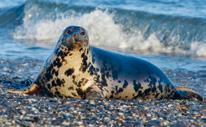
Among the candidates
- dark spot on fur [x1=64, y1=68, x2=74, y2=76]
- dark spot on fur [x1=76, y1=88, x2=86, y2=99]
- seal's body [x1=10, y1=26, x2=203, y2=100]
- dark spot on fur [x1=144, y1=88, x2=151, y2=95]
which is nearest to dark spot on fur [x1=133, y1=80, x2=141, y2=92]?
seal's body [x1=10, y1=26, x2=203, y2=100]

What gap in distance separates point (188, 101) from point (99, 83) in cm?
118

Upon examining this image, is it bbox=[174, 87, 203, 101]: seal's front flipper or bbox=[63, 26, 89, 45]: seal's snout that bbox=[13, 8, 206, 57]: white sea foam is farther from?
bbox=[63, 26, 89, 45]: seal's snout

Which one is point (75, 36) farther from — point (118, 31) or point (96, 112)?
point (118, 31)

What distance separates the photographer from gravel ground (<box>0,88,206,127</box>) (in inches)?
258

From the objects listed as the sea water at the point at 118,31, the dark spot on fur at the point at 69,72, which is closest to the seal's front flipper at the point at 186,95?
the sea water at the point at 118,31

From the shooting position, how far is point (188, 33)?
16891 millimetres

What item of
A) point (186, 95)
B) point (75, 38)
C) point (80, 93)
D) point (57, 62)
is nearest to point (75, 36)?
point (75, 38)

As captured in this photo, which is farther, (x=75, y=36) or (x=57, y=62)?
(x=57, y=62)

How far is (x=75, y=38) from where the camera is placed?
307 inches

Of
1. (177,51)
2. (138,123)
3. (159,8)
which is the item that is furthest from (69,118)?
(159,8)

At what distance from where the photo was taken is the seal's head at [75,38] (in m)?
7.77

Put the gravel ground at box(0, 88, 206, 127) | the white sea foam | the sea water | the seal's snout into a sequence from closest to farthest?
the gravel ground at box(0, 88, 206, 127) → the seal's snout → the sea water → the white sea foam

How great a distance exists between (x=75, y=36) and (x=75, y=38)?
3 cm

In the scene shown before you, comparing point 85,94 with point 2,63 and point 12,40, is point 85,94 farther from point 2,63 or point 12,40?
point 12,40
